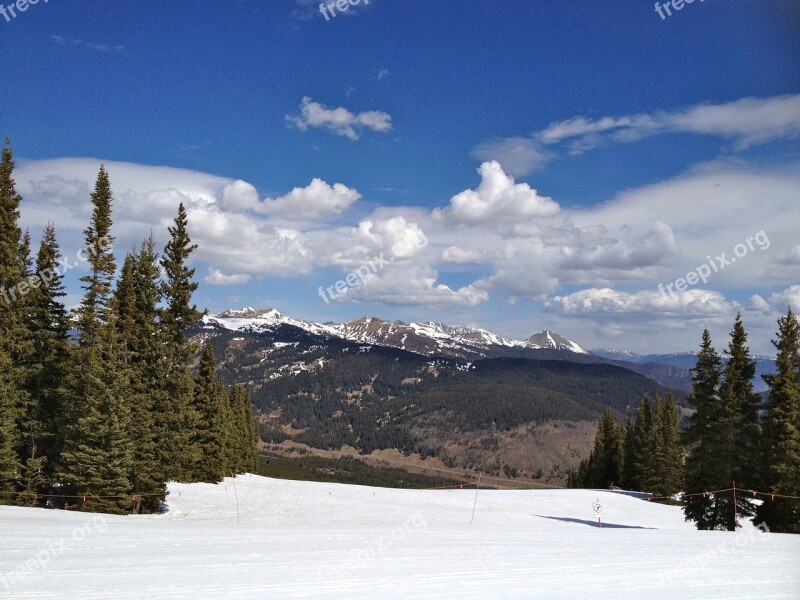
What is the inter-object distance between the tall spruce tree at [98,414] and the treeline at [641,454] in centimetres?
4713

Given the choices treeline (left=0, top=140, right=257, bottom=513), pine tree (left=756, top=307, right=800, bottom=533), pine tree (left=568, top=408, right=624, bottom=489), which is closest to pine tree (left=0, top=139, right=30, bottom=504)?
treeline (left=0, top=140, right=257, bottom=513)

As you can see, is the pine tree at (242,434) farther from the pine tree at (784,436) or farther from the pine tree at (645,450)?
the pine tree at (645,450)

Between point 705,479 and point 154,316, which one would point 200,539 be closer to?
point 154,316

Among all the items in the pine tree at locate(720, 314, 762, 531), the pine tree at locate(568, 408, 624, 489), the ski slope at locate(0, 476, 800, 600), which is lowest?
the pine tree at locate(568, 408, 624, 489)

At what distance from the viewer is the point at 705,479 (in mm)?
31297

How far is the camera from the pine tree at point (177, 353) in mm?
30547

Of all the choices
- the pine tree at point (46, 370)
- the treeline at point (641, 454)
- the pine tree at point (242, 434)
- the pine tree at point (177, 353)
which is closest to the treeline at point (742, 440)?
the treeline at point (641, 454)

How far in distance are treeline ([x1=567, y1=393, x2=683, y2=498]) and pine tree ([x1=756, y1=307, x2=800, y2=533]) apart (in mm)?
22935

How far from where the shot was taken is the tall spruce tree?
25984 millimetres

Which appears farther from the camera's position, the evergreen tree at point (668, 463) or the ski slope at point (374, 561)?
the evergreen tree at point (668, 463)

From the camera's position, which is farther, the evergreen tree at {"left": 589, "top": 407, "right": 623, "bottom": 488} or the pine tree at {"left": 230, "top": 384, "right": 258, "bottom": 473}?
the evergreen tree at {"left": 589, "top": 407, "right": 623, "bottom": 488}

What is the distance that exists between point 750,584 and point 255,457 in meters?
71.8

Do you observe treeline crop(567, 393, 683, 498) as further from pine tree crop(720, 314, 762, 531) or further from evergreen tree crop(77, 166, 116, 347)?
evergreen tree crop(77, 166, 116, 347)

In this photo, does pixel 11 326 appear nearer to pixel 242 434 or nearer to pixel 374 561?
pixel 374 561
